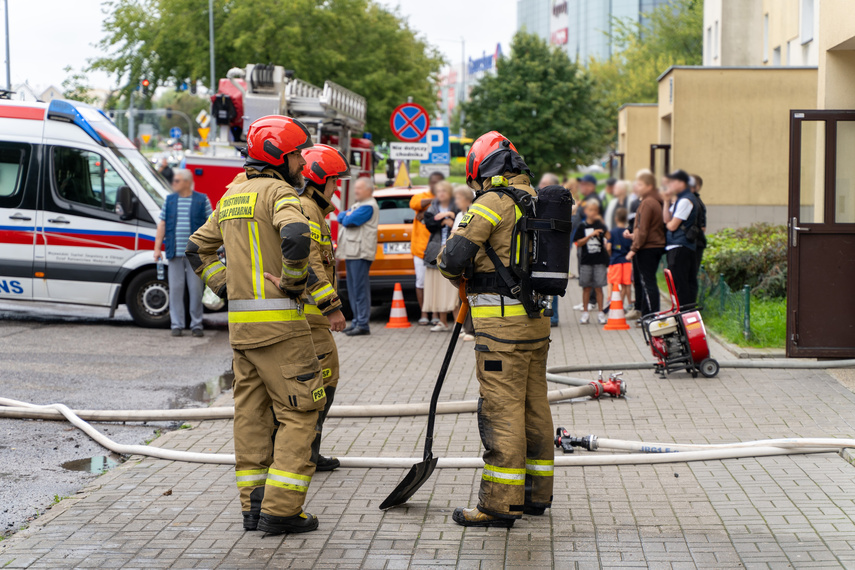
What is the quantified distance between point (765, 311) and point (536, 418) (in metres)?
6.64

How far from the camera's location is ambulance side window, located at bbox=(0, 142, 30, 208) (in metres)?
11.9

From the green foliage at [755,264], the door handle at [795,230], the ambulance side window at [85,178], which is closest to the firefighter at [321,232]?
the door handle at [795,230]

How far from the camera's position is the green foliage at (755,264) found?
11.5 meters

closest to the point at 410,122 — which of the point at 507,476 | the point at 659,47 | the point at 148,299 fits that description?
the point at 148,299

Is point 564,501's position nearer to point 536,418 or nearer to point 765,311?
point 536,418

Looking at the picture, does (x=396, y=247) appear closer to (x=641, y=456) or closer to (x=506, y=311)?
(x=641, y=456)

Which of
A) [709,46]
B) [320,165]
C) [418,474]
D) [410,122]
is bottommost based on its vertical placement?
[418,474]

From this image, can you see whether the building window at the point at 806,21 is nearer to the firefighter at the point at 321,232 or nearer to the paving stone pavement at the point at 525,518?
the paving stone pavement at the point at 525,518

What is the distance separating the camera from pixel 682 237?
10500 mm

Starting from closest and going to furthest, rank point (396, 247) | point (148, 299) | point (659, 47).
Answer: point (148, 299) → point (396, 247) → point (659, 47)

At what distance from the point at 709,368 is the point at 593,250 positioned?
402 centimetres

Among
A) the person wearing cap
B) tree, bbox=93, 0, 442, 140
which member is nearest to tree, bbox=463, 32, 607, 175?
tree, bbox=93, 0, 442, 140

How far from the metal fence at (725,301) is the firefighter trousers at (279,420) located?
5.50 meters

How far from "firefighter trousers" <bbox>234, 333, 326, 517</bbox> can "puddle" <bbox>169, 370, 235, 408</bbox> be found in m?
3.34
